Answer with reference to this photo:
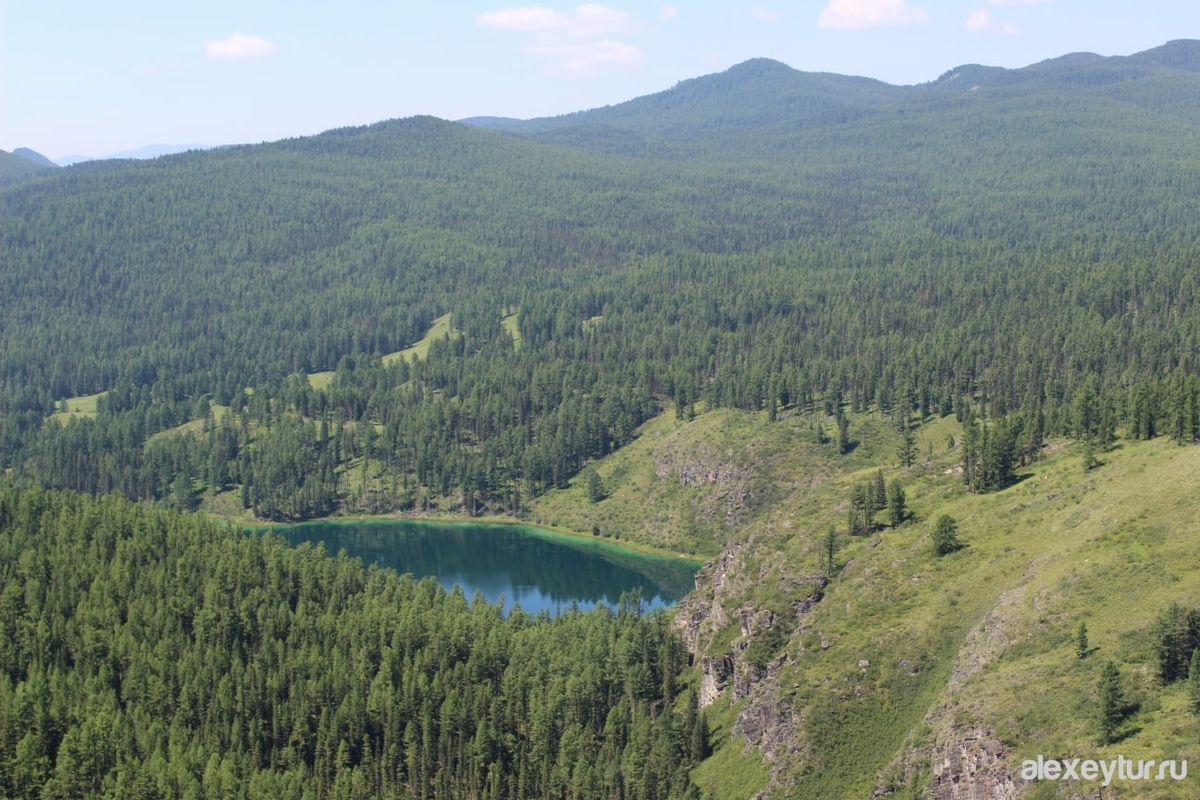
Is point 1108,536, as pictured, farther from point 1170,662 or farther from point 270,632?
point 270,632

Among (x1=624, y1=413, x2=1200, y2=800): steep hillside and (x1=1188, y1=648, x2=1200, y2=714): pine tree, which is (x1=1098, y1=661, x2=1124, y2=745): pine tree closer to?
(x1=624, y1=413, x2=1200, y2=800): steep hillside

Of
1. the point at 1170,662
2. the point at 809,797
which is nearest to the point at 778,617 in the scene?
the point at 809,797

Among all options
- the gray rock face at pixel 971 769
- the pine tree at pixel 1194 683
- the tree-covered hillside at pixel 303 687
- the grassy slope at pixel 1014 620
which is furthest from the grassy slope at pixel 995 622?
the tree-covered hillside at pixel 303 687

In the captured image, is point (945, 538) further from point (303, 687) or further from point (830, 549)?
point (303, 687)

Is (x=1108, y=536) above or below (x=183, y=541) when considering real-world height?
above

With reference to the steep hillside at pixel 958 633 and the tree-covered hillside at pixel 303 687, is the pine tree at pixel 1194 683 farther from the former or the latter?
the tree-covered hillside at pixel 303 687

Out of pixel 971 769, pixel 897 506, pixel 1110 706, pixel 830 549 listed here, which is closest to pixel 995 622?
pixel 971 769

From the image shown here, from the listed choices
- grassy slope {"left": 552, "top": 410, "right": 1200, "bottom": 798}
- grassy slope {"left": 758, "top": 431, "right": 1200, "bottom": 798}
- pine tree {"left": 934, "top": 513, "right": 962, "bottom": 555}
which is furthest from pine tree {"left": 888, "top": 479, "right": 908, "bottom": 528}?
pine tree {"left": 934, "top": 513, "right": 962, "bottom": 555}
